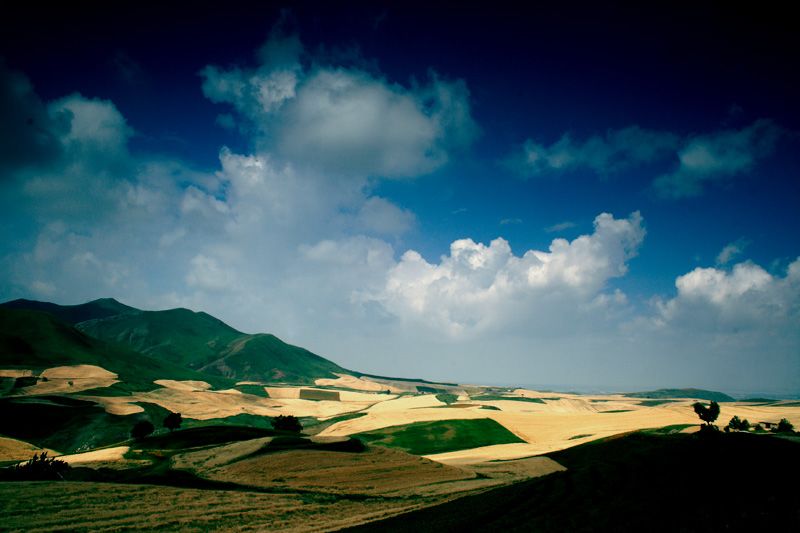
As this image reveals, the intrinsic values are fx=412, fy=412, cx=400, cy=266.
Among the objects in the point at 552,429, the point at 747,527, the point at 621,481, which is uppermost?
the point at 747,527

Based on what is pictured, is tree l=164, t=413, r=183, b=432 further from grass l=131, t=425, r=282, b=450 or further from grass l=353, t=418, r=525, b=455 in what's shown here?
grass l=353, t=418, r=525, b=455

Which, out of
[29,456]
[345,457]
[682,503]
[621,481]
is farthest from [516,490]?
[29,456]

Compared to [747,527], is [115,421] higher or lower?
lower

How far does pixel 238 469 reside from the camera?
4347cm

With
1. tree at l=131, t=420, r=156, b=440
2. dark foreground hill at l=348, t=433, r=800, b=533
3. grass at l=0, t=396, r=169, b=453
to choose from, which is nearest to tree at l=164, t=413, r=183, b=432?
grass at l=0, t=396, r=169, b=453

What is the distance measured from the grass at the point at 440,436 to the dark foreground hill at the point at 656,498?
49748 millimetres

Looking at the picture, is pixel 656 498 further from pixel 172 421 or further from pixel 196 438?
pixel 172 421

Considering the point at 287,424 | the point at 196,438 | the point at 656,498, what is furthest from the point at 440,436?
the point at 656,498

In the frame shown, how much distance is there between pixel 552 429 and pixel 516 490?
264ft

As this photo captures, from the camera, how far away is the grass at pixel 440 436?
85.9m

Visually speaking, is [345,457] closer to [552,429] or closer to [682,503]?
[682,503]

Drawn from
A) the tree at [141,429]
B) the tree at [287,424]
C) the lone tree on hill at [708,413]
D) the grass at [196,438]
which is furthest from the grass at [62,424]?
the lone tree on hill at [708,413]

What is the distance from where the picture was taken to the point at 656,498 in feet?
83.4

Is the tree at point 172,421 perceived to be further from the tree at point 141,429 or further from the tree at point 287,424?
the tree at point 287,424
